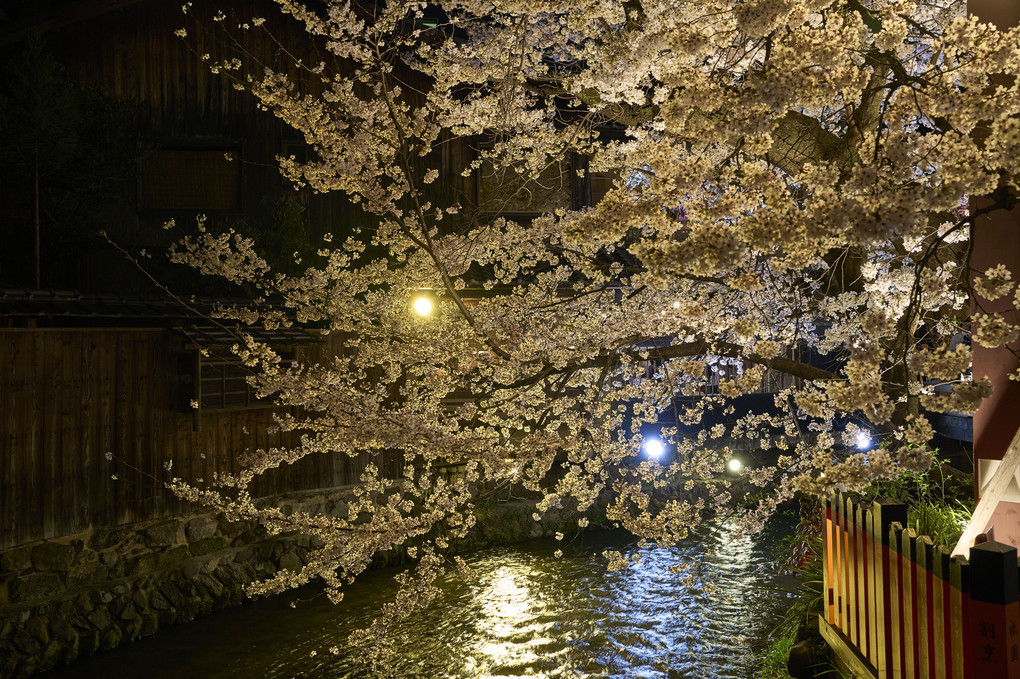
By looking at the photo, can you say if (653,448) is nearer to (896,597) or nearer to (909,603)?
(896,597)

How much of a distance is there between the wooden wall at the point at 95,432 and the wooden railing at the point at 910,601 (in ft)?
28.5

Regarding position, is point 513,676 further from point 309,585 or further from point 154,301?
point 154,301

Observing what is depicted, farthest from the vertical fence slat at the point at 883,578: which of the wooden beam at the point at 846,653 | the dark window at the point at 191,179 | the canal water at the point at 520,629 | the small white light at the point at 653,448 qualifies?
the dark window at the point at 191,179

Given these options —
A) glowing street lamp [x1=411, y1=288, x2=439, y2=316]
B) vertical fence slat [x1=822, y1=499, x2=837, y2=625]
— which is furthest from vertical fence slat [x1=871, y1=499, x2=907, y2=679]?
glowing street lamp [x1=411, y1=288, x2=439, y2=316]

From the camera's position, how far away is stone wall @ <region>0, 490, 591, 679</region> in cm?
887

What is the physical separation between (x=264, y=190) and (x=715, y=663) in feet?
41.0

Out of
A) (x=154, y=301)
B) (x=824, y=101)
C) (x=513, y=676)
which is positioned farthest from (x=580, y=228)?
(x=154, y=301)

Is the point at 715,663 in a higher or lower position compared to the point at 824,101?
lower

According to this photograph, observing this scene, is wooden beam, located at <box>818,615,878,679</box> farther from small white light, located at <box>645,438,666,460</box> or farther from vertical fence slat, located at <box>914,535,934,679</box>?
small white light, located at <box>645,438,666,460</box>

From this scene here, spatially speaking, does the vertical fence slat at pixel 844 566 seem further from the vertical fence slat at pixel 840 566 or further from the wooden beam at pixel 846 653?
the wooden beam at pixel 846 653

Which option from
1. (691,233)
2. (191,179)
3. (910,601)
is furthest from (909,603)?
(191,179)

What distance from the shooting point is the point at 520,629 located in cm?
1023

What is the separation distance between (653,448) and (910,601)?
40.3ft

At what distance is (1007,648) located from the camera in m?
4.00
